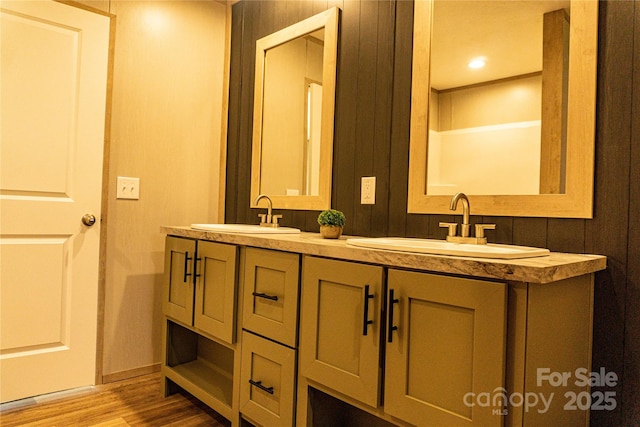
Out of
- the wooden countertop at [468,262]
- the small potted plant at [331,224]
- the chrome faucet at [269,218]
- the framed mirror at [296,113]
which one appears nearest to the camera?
the wooden countertop at [468,262]

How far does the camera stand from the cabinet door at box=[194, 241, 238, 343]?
5.48 ft

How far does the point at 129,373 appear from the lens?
229cm

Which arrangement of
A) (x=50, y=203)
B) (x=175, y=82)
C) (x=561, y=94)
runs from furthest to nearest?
(x=175, y=82) < (x=50, y=203) < (x=561, y=94)

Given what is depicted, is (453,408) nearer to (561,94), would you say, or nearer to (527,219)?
(527,219)

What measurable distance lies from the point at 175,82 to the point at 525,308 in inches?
86.9

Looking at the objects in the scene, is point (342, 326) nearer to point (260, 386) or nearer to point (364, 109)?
point (260, 386)

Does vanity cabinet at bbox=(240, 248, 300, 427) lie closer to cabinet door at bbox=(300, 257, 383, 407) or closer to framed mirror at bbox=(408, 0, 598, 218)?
cabinet door at bbox=(300, 257, 383, 407)

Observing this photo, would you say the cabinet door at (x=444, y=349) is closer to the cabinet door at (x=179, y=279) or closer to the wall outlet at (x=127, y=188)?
the cabinet door at (x=179, y=279)

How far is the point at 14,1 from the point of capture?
6.25 ft

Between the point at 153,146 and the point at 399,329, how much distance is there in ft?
5.98

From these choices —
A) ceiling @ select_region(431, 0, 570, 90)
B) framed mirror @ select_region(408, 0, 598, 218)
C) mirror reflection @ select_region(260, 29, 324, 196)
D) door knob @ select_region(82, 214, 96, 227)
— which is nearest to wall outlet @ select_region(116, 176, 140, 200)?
door knob @ select_region(82, 214, 96, 227)

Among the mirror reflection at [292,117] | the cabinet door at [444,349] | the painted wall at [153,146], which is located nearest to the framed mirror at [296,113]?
the mirror reflection at [292,117]

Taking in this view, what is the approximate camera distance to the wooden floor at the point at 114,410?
5.94ft

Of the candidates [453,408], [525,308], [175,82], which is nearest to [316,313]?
[453,408]
